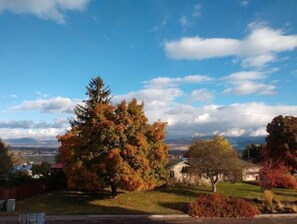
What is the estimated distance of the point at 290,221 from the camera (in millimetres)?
31328

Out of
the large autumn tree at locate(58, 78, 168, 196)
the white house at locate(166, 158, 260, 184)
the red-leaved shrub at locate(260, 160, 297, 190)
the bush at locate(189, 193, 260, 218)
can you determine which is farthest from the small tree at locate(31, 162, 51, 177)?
the red-leaved shrub at locate(260, 160, 297, 190)

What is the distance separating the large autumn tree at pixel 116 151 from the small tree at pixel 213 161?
18.1 ft

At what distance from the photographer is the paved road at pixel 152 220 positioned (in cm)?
2792

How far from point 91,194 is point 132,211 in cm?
999

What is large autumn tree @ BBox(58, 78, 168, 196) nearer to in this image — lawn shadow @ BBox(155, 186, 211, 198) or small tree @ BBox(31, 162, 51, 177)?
lawn shadow @ BBox(155, 186, 211, 198)

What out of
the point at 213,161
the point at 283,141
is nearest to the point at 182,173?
the point at 213,161

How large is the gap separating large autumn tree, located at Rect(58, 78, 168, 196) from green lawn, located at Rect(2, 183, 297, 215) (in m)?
1.60

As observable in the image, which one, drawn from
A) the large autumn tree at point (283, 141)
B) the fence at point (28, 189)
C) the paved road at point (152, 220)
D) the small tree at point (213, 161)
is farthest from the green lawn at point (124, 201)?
the large autumn tree at point (283, 141)

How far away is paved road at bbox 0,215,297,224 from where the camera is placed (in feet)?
91.6

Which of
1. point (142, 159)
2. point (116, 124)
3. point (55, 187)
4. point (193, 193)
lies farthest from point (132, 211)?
point (55, 187)

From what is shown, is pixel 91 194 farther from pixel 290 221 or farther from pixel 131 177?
pixel 290 221

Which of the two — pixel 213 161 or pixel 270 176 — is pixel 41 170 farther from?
pixel 270 176

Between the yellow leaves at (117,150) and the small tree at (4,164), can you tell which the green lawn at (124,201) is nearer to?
the yellow leaves at (117,150)

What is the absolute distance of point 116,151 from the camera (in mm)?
35938
